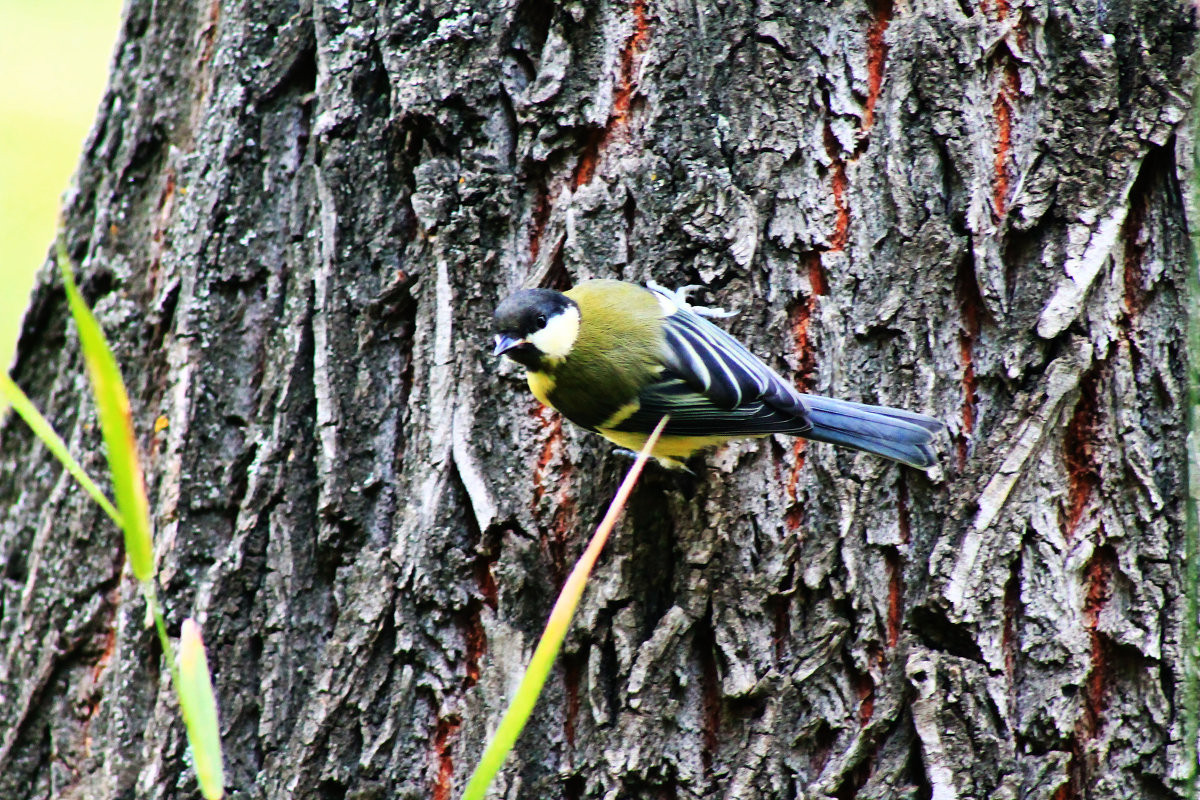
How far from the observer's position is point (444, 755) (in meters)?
1.83

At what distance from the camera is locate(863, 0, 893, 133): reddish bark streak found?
1.89 m

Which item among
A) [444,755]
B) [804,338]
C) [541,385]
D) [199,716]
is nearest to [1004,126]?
[804,338]

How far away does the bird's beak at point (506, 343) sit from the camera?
1877 mm

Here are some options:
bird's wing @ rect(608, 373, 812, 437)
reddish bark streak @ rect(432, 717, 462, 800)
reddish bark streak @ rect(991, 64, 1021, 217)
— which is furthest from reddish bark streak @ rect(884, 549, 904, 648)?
reddish bark streak @ rect(432, 717, 462, 800)

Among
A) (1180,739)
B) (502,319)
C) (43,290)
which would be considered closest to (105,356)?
(502,319)

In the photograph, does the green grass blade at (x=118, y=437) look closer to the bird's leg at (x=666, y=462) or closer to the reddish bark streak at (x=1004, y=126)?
the bird's leg at (x=666, y=462)

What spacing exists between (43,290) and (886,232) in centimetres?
196

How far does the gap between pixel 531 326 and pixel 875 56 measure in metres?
0.85

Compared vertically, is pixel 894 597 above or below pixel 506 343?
below

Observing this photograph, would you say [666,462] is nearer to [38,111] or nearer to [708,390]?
[708,390]

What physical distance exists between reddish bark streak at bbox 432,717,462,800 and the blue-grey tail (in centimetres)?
88

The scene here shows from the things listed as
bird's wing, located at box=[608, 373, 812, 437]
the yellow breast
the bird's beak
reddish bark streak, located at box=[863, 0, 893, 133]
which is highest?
reddish bark streak, located at box=[863, 0, 893, 133]

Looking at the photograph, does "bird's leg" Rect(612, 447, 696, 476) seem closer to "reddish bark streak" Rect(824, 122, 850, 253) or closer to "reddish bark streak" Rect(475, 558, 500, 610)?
"reddish bark streak" Rect(475, 558, 500, 610)

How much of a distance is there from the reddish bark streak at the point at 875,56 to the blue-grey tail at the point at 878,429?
0.56 meters
